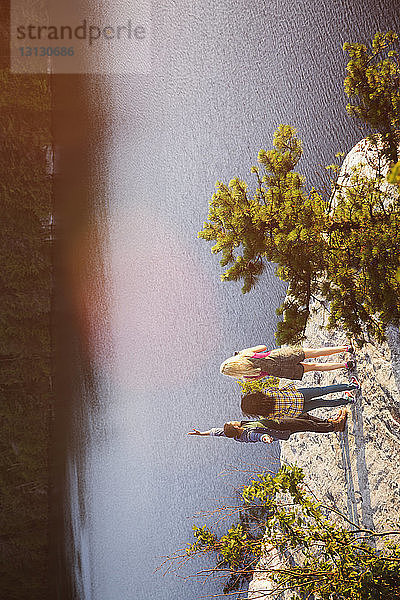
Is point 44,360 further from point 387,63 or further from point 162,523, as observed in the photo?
point 387,63

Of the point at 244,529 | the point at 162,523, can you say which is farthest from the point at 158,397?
the point at 244,529

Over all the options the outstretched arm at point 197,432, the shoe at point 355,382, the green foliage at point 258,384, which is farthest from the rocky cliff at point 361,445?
the outstretched arm at point 197,432

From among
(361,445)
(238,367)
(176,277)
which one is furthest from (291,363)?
(176,277)

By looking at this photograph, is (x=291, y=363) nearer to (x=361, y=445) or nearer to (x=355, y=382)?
(x=355, y=382)

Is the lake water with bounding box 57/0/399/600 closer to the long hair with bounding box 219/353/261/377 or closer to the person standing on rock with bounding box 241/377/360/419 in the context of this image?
the long hair with bounding box 219/353/261/377

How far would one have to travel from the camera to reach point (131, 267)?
4.02 m

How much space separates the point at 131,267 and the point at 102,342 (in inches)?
26.4

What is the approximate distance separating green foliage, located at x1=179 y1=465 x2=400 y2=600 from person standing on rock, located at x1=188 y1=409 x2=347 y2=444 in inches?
8.4

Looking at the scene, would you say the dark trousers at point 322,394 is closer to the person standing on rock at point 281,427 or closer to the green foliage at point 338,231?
the person standing on rock at point 281,427

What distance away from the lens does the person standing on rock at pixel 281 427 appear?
9.05 ft

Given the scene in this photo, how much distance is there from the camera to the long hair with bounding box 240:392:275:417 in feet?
9.20

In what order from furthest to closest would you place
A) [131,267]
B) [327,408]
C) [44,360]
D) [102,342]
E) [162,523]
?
1. [44,360]
2. [102,342]
3. [131,267]
4. [162,523]
5. [327,408]

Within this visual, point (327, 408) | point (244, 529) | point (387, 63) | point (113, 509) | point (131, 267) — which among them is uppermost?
point (387, 63)

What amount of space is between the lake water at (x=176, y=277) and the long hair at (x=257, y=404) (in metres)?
0.09
